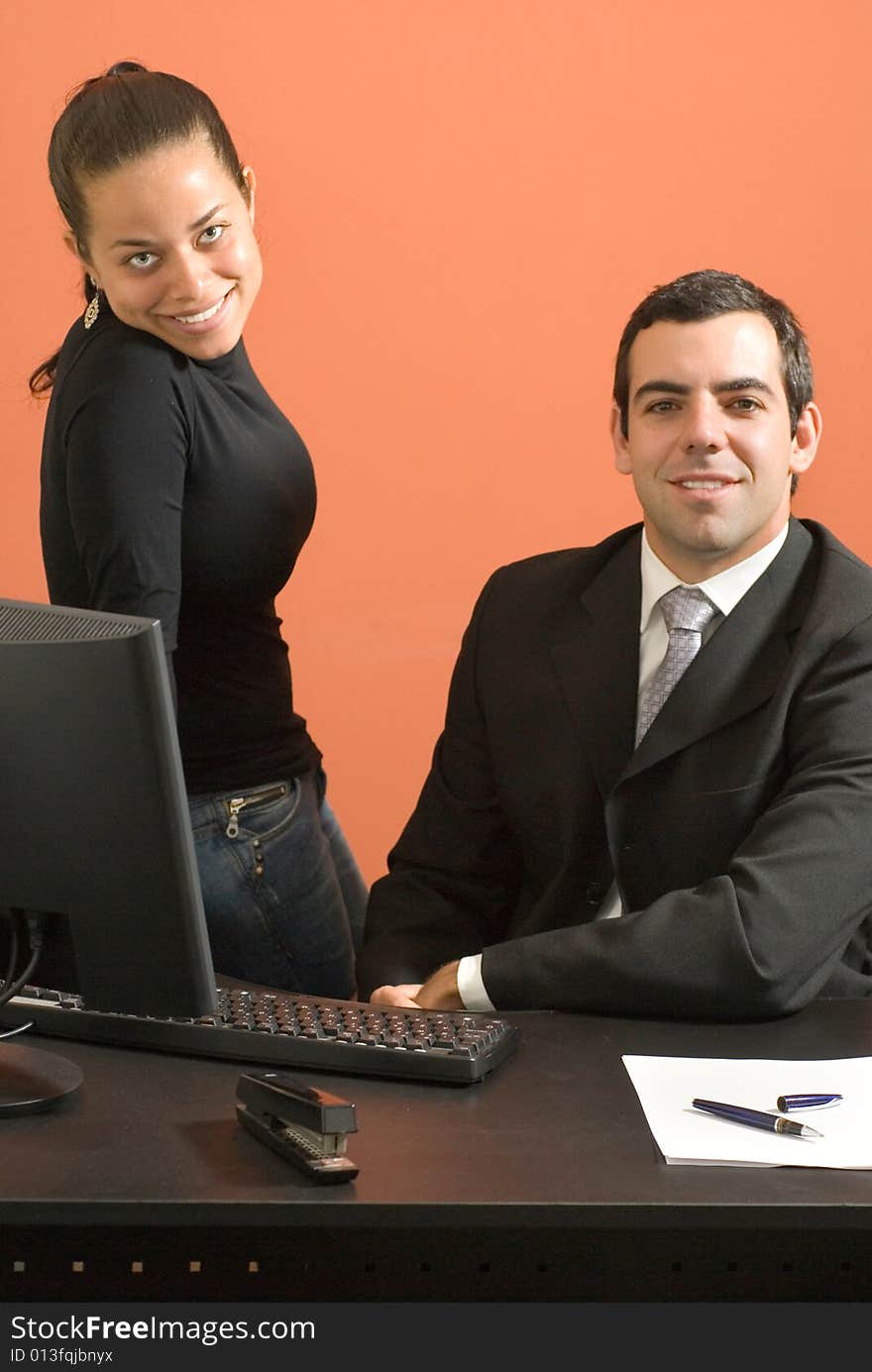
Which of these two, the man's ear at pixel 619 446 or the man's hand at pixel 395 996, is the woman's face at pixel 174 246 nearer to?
the man's ear at pixel 619 446

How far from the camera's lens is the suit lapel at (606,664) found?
1.92m

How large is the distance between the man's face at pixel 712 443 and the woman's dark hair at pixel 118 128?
22.8 inches

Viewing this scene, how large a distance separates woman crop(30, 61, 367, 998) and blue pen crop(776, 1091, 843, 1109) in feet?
2.75

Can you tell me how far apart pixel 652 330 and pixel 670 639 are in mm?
392

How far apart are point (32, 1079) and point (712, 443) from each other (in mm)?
1091

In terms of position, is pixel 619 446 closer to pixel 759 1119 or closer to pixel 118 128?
pixel 118 128

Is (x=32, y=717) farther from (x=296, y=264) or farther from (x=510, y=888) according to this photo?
(x=296, y=264)

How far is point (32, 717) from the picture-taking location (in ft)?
3.96

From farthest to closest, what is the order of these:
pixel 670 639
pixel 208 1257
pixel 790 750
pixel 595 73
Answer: pixel 595 73 → pixel 670 639 → pixel 790 750 → pixel 208 1257

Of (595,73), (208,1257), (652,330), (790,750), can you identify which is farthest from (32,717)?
(595,73)

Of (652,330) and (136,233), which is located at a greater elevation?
(136,233)

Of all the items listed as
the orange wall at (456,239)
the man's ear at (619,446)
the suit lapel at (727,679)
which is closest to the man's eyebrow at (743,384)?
the man's ear at (619,446)

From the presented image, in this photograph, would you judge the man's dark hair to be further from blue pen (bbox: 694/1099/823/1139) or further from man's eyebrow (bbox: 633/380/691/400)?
blue pen (bbox: 694/1099/823/1139)

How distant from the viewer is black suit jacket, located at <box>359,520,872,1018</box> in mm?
1578
